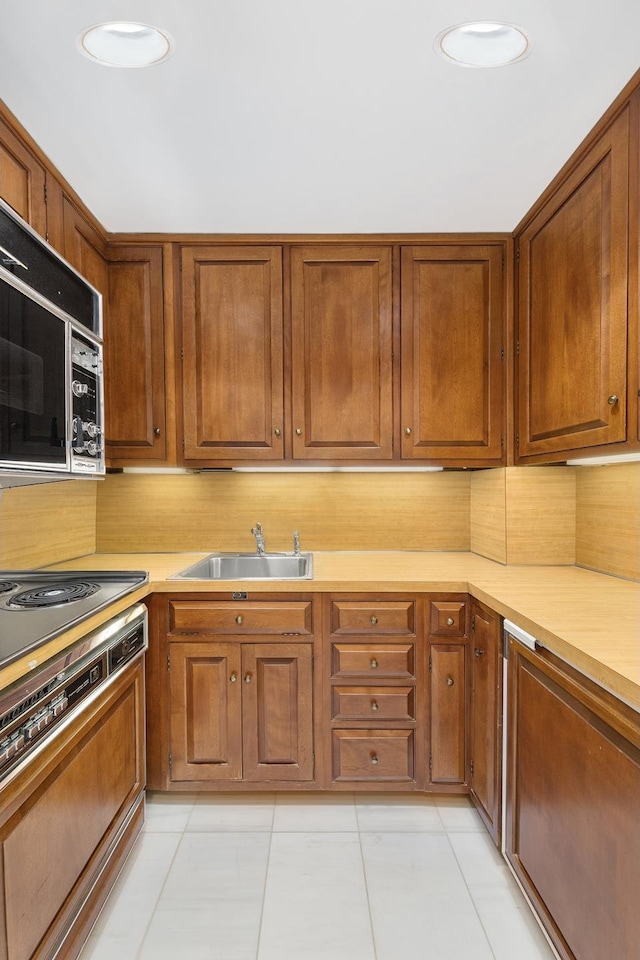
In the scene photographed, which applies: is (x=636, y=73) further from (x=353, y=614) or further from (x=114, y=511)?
(x=114, y=511)

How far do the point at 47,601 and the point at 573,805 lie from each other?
4.74 feet

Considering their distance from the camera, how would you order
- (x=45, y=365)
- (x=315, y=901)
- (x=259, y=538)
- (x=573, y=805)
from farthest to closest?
(x=259, y=538) → (x=315, y=901) → (x=45, y=365) → (x=573, y=805)

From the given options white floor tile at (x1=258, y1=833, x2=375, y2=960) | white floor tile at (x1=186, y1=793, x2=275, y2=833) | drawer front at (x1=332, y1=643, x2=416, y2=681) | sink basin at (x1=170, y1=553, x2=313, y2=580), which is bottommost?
white floor tile at (x1=186, y1=793, x2=275, y2=833)

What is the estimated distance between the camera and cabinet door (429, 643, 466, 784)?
2.11 m

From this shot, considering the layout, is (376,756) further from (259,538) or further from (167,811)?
(259,538)

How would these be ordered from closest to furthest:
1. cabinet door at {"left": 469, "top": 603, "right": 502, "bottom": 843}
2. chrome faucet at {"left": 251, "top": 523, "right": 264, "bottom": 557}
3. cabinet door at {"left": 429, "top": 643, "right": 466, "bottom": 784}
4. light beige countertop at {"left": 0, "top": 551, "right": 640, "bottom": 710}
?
light beige countertop at {"left": 0, "top": 551, "right": 640, "bottom": 710} → cabinet door at {"left": 469, "top": 603, "right": 502, "bottom": 843} → cabinet door at {"left": 429, "top": 643, "right": 466, "bottom": 784} → chrome faucet at {"left": 251, "top": 523, "right": 264, "bottom": 557}

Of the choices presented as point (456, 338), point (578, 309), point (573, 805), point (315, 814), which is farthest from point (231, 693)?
point (578, 309)

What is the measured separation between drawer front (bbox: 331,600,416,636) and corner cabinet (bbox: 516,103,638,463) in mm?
797

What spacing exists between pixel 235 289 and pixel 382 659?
1.65 meters

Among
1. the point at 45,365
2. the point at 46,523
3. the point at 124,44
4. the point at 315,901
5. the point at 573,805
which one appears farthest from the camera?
the point at 46,523

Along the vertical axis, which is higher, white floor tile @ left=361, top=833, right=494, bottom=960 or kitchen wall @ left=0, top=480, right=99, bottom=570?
kitchen wall @ left=0, top=480, right=99, bottom=570

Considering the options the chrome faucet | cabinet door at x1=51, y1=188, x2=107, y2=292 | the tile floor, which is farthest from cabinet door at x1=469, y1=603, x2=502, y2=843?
cabinet door at x1=51, y1=188, x2=107, y2=292

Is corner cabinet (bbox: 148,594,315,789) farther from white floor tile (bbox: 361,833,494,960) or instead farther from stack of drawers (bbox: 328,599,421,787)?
white floor tile (bbox: 361,833,494,960)

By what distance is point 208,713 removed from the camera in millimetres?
2139
